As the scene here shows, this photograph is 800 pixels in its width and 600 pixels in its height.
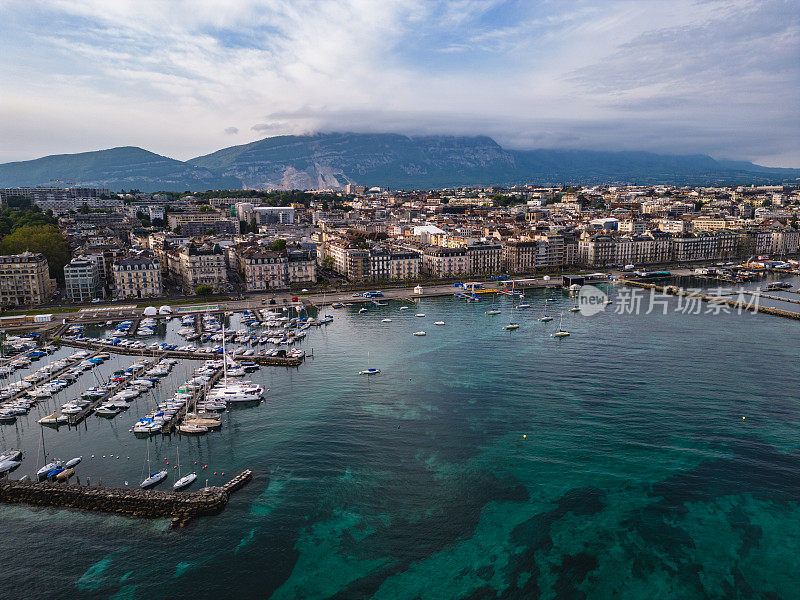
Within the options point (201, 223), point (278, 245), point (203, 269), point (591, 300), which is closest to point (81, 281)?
point (203, 269)

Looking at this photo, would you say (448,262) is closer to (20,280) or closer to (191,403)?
(191,403)

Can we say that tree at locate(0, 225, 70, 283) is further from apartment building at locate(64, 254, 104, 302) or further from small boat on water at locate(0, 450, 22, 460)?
small boat on water at locate(0, 450, 22, 460)

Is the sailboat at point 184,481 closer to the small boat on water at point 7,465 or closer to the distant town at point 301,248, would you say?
the small boat on water at point 7,465

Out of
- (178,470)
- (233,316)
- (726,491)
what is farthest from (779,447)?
(233,316)

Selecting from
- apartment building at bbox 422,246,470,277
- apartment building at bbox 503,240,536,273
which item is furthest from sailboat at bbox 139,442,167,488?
apartment building at bbox 503,240,536,273

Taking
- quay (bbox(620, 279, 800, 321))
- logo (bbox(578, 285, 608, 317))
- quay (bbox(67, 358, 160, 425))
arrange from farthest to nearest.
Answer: logo (bbox(578, 285, 608, 317)), quay (bbox(620, 279, 800, 321)), quay (bbox(67, 358, 160, 425))
